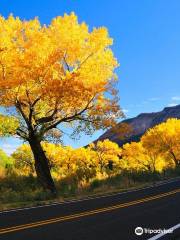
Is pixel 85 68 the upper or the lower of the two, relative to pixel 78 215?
upper

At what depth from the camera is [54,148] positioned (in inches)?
3654

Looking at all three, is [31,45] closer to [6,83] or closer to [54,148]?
[6,83]

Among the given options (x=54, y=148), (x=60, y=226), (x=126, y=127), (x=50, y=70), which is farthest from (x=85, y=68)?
(x=54, y=148)

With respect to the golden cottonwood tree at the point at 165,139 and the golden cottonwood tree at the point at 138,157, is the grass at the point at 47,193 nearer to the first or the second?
the golden cottonwood tree at the point at 165,139

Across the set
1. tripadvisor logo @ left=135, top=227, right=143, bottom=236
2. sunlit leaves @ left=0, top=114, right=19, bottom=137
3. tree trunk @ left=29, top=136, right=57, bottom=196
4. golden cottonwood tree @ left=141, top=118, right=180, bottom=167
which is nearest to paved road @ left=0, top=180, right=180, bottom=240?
tripadvisor logo @ left=135, top=227, right=143, bottom=236

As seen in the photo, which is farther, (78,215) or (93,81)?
(93,81)

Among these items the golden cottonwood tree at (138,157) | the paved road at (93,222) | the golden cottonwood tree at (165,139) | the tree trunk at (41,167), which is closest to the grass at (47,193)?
the tree trunk at (41,167)

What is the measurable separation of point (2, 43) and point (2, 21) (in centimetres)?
Result: 177

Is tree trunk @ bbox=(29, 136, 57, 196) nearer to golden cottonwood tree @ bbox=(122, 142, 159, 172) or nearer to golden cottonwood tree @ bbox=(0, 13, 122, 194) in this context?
golden cottonwood tree @ bbox=(0, 13, 122, 194)

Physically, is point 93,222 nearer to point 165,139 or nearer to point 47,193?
point 47,193

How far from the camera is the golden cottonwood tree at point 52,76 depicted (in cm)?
2364

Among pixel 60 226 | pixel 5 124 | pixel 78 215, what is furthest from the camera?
pixel 5 124

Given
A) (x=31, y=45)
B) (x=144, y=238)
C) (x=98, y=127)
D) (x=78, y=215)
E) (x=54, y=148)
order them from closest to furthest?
(x=144, y=238) → (x=78, y=215) → (x=31, y=45) → (x=98, y=127) → (x=54, y=148)

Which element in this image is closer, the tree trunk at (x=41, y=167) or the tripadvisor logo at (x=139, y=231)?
the tripadvisor logo at (x=139, y=231)
